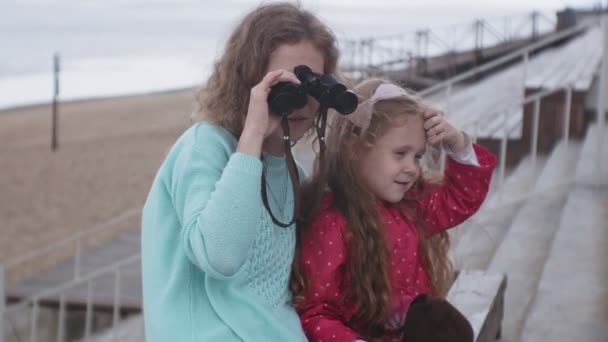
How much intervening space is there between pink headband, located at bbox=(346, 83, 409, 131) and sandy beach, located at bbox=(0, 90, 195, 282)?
394 cm

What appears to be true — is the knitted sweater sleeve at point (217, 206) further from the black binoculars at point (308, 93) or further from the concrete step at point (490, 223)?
the concrete step at point (490, 223)

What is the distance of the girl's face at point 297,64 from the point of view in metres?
1.78

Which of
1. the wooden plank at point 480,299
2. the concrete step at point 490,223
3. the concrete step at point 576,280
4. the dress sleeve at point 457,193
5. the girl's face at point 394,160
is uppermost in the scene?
the girl's face at point 394,160

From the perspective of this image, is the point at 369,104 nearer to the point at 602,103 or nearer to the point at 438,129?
the point at 438,129

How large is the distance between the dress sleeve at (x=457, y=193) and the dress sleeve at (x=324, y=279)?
0.32 meters

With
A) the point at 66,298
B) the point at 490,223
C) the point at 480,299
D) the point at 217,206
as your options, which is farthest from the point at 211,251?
the point at 66,298

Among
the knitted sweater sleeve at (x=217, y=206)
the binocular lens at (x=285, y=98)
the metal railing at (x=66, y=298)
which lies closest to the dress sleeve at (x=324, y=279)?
the knitted sweater sleeve at (x=217, y=206)

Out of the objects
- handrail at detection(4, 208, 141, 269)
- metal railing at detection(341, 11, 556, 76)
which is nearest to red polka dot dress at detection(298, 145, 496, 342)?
handrail at detection(4, 208, 141, 269)

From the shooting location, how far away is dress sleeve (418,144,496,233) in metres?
2.15

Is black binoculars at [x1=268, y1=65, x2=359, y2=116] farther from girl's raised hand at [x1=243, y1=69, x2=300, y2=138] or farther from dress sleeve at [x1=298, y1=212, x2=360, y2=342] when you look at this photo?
dress sleeve at [x1=298, y1=212, x2=360, y2=342]

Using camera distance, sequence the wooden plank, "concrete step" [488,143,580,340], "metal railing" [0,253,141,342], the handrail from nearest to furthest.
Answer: the wooden plank
"concrete step" [488,143,580,340]
the handrail
"metal railing" [0,253,141,342]

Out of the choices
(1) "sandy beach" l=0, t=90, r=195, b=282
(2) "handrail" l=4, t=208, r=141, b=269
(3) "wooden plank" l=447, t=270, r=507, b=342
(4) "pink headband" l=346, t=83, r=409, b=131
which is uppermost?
(4) "pink headband" l=346, t=83, r=409, b=131

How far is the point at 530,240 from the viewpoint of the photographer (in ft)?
15.0

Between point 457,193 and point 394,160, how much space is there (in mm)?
262
